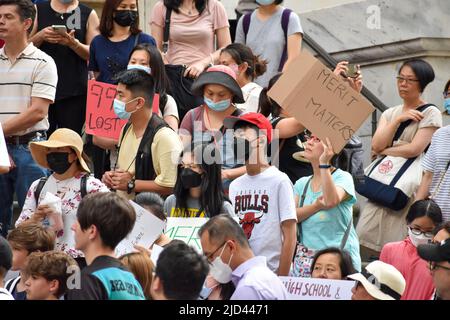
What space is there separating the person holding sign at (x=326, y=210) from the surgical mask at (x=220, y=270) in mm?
2188

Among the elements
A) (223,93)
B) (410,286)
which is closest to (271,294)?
(410,286)

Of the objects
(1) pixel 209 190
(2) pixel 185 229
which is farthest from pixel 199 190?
(2) pixel 185 229

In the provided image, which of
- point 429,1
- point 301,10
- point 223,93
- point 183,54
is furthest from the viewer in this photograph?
point 301,10

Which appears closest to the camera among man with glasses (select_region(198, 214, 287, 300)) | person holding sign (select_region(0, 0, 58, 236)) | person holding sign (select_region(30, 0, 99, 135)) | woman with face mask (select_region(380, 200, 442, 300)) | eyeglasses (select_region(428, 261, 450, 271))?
man with glasses (select_region(198, 214, 287, 300))

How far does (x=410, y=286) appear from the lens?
10.3 metres

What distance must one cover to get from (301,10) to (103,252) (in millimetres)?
9089

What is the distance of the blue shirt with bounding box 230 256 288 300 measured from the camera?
329 inches

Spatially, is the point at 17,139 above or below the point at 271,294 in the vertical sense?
below

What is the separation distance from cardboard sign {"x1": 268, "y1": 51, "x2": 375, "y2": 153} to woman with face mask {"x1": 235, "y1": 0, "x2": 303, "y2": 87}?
2.51 metres

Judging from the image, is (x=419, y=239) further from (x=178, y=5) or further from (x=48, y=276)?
(x=178, y=5)

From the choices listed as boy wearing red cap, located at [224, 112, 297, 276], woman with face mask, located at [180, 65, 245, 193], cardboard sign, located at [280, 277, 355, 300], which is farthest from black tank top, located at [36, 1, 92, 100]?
cardboard sign, located at [280, 277, 355, 300]

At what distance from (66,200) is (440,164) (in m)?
2.96

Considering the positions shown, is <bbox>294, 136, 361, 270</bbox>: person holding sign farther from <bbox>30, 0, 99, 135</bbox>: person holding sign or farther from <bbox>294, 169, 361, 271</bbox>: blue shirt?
<bbox>30, 0, 99, 135</bbox>: person holding sign

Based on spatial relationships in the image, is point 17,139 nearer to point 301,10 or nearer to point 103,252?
point 103,252
